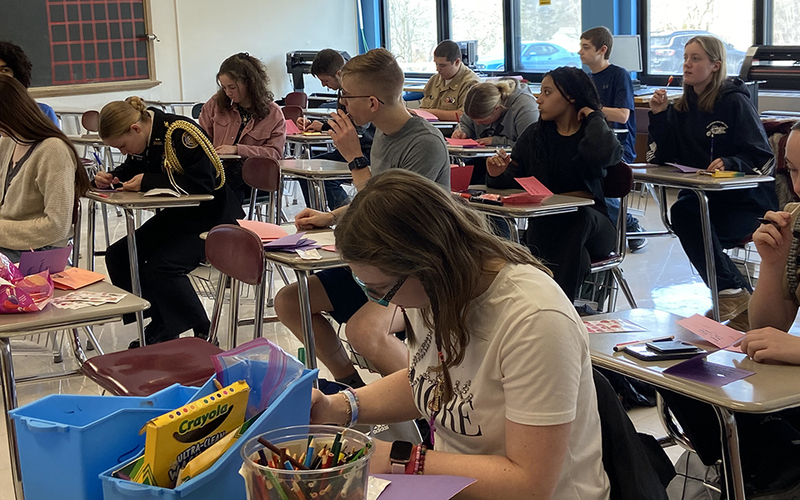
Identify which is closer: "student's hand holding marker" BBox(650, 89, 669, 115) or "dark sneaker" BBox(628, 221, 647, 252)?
"student's hand holding marker" BBox(650, 89, 669, 115)

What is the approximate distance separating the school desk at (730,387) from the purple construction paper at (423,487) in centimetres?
56

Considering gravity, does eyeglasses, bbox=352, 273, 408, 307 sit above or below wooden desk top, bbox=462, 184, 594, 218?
above

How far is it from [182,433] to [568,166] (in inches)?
118

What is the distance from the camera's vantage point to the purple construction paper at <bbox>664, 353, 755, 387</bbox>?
60.3 inches

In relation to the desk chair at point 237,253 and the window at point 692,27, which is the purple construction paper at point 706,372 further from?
the window at point 692,27

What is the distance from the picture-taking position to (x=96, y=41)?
9.08 m

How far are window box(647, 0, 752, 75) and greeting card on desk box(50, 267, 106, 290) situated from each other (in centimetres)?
558

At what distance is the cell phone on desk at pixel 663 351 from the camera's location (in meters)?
1.65

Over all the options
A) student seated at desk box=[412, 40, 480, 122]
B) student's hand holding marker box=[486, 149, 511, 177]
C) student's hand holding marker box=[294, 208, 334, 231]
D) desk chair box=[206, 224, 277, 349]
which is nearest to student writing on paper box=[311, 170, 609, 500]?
desk chair box=[206, 224, 277, 349]

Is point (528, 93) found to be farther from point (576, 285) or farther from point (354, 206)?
point (354, 206)

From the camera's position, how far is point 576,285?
354 cm

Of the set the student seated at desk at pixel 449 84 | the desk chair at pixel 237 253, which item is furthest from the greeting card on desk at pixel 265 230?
the student seated at desk at pixel 449 84

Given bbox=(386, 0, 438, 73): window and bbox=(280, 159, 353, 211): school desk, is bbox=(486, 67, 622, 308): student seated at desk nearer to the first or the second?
bbox=(280, 159, 353, 211): school desk

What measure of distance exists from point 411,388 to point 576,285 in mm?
2133
